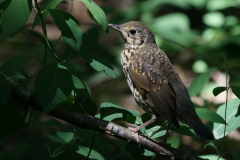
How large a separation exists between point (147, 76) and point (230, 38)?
2725 millimetres

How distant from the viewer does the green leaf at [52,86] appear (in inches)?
60.7

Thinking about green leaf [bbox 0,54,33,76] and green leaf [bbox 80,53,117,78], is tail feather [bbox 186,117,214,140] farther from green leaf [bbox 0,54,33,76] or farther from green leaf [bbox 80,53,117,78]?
green leaf [bbox 0,54,33,76]

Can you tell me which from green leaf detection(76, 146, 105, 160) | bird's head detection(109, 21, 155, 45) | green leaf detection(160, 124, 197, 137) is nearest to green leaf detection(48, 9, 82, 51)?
green leaf detection(76, 146, 105, 160)

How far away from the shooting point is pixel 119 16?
17.0 feet

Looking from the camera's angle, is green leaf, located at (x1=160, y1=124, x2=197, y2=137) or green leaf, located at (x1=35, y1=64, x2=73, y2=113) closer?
green leaf, located at (x1=35, y1=64, x2=73, y2=113)

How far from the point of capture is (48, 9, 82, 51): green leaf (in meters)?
1.68

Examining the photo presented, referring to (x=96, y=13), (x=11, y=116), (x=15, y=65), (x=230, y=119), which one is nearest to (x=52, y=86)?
(x=11, y=116)

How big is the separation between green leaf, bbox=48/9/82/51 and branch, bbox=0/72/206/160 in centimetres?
44

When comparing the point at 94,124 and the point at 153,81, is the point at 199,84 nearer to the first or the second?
the point at 153,81

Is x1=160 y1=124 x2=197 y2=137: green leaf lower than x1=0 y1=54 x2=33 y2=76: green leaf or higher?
lower

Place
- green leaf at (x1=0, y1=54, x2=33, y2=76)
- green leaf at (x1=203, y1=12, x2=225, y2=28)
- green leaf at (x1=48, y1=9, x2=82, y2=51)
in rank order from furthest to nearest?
1. green leaf at (x1=203, y1=12, x2=225, y2=28)
2. green leaf at (x1=0, y1=54, x2=33, y2=76)
3. green leaf at (x1=48, y1=9, x2=82, y2=51)

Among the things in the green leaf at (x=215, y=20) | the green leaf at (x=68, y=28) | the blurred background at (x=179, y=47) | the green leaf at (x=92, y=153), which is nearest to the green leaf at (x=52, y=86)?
the green leaf at (x=68, y=28)

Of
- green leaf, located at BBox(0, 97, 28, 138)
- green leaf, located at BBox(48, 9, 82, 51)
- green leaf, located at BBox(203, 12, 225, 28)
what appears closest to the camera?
green leaf, located at BBox(48, 9, 82, 51)

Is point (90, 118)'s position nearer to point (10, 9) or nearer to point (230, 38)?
point (10, 9)
